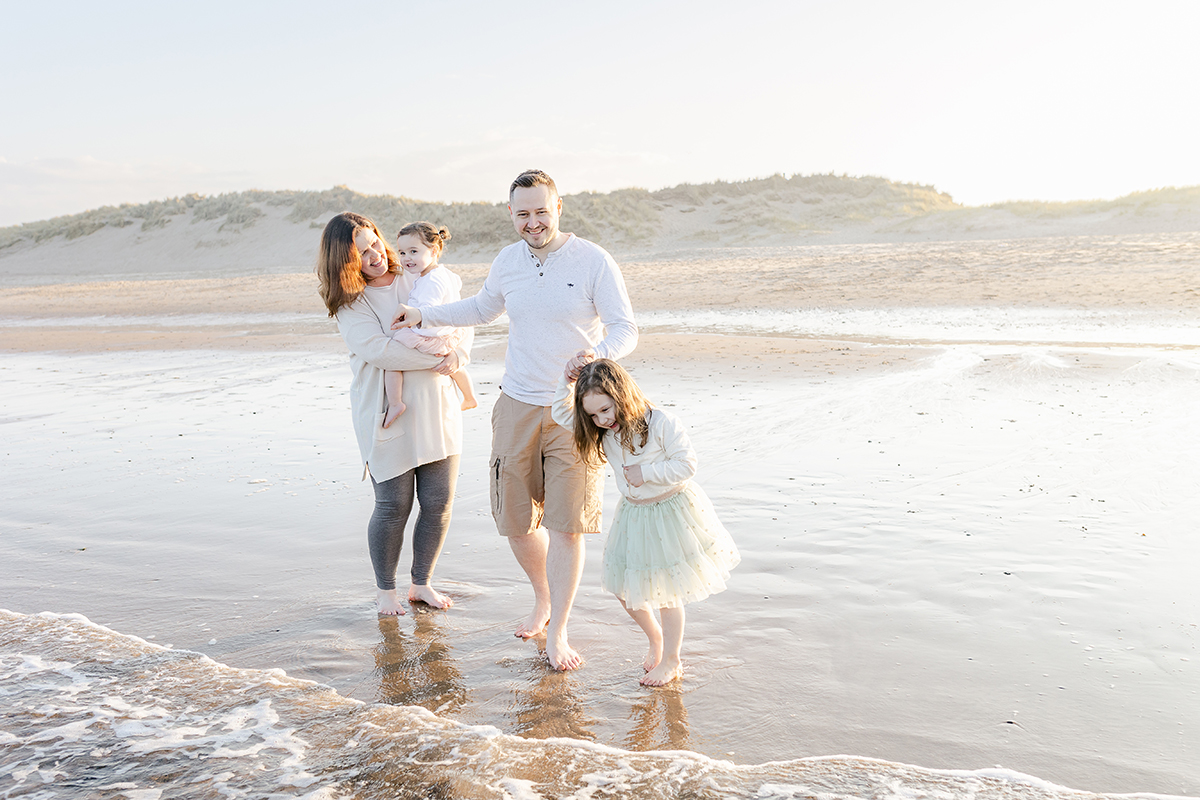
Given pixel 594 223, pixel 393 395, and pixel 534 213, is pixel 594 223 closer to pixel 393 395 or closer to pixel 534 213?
pixel 393 395

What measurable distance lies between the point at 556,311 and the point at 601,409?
481 millimetres

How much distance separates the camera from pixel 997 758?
9.09ft

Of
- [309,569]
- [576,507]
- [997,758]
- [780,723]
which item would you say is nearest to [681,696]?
[780,723]

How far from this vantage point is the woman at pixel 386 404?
373 centimetres

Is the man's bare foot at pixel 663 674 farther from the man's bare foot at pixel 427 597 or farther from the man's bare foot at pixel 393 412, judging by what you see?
the man's bare foot at pixel 393 412

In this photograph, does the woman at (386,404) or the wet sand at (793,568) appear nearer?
the wet sand at (793,568)

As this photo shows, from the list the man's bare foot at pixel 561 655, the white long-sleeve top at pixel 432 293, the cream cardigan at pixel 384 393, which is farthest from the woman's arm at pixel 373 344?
the man's bare foot at pixel 561 655

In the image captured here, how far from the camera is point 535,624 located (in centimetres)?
382

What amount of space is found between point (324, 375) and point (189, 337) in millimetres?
7244

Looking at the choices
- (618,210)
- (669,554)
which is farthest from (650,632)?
(618,210)

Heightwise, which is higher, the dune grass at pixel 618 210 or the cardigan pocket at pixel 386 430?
the dune grass at pixel 618 210

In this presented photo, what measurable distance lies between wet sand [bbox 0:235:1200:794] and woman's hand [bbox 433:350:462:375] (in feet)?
3.77

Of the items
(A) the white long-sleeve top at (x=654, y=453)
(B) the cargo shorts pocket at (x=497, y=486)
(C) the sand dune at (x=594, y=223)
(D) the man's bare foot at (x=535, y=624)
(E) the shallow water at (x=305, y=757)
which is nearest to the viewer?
(E) the shallow water at (x=305, y=757)

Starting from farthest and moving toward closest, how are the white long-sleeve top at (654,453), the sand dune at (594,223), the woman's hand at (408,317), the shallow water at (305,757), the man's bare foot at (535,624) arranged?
the sand dune at (594,223) < the man's bare foot at (535,624) < the woman's hand at (408,317) < the white long-sleeve top at (654,453) < the shallow water at (305,757)
